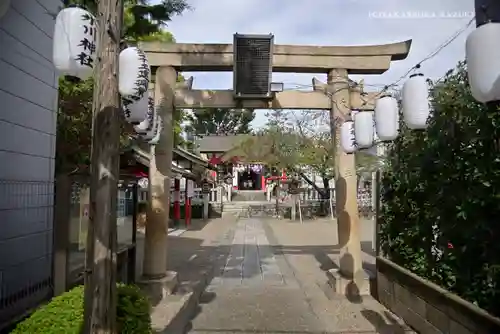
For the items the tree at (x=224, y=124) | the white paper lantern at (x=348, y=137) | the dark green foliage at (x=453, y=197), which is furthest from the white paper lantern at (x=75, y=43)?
the tree at (x=224, y=124)

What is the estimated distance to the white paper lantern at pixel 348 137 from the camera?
7.03 m

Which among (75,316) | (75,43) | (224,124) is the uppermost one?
(224,124)

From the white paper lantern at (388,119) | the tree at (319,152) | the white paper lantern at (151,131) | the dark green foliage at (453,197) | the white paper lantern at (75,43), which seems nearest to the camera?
the white paper lantern at (75,43)

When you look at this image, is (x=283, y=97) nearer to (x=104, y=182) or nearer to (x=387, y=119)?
(x=387, y=119)

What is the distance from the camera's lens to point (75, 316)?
3496 mm

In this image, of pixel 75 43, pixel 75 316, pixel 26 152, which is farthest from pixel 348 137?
pixel 75 316

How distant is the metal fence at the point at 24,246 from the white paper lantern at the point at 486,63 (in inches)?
168

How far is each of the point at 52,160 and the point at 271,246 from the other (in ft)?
30.2

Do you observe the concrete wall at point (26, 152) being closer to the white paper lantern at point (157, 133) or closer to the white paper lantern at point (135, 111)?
the white paper lantern at point (135, 111)

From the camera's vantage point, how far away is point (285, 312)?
679 cm

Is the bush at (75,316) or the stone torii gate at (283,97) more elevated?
the stone torii gate at (283,97)

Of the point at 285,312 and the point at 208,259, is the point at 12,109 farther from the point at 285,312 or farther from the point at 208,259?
the point at 208,259

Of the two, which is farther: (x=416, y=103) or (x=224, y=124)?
(x=224, y=124)

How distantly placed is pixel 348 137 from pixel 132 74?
424 cm
